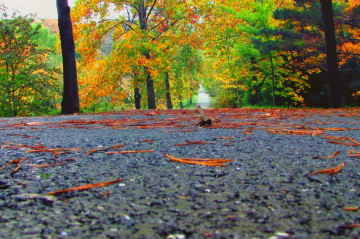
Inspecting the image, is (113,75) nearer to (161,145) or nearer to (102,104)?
(102,104)

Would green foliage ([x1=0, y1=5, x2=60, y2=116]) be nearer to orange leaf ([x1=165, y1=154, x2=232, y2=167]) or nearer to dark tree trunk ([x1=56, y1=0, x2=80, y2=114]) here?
dark tree trunk ([x1=56, y1=0, x2=80, y2=114])

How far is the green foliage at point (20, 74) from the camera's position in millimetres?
11188

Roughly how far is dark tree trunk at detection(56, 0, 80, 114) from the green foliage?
4857 millimetres

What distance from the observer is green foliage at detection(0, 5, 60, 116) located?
11188 millimetres

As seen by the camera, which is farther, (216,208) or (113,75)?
(113,75)

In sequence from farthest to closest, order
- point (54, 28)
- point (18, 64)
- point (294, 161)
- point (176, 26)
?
point (54, 28)
point (176, 26)
point (18, 64)
point (294, 161)

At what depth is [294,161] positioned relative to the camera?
4.95 feet

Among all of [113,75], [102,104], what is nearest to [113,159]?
[113,75]

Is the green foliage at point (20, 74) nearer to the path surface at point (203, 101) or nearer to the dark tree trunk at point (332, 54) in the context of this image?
the dark tree trunk at point (332, 54)

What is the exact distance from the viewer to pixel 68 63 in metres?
7.46

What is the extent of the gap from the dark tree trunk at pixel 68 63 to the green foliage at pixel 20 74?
4857 millimetres

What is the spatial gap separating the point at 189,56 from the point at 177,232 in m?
13.8

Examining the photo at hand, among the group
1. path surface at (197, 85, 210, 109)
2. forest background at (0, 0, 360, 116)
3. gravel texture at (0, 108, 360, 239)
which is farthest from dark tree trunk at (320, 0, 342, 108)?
path surface at (197, 85, 210, 109)

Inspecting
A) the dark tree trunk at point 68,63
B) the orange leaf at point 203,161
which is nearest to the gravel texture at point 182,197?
the orange leaf at point 203,161
